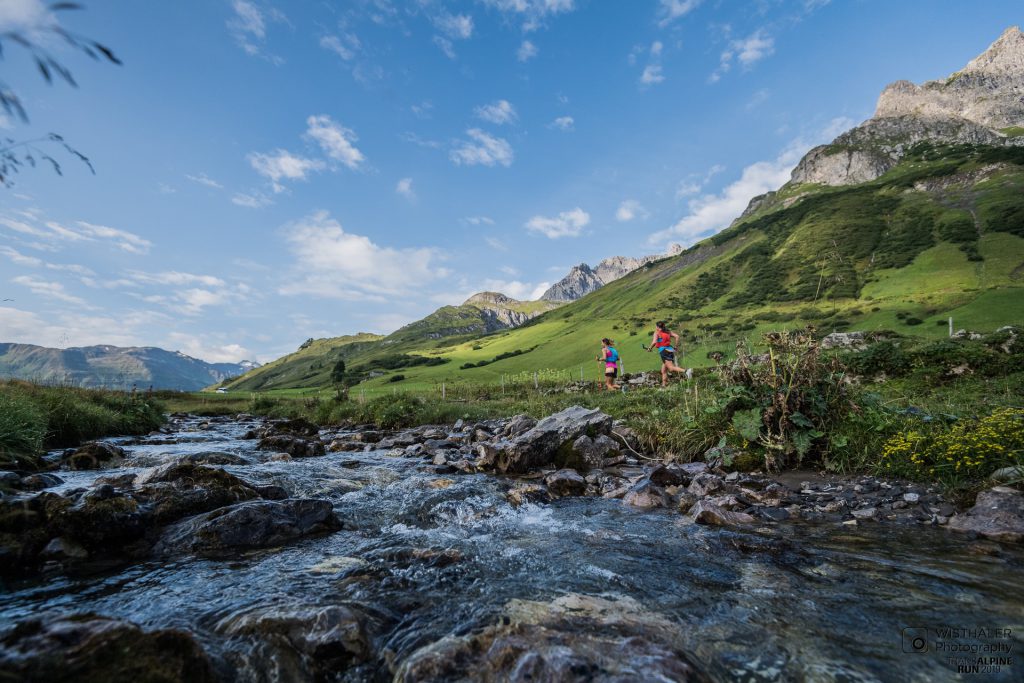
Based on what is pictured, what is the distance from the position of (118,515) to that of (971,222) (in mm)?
134939

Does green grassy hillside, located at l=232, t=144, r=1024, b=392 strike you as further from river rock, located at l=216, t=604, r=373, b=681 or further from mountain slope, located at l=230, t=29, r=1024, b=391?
river rock, located at l=216, t=604, r=373, b=681

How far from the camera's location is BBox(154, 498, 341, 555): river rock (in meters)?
5.50

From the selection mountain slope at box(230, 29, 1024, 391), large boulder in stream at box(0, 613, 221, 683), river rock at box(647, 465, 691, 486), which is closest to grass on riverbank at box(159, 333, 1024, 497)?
river rock at box(647, 465, 691, 486)

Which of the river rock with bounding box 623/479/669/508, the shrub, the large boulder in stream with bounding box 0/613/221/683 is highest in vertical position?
the large boulder in stream with bounding box 0/613/221/683

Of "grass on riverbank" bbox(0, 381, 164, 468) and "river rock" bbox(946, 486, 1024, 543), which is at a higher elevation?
"grass on riverbank" bbox(0, 381, 164, 468)

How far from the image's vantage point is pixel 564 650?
3223 mm

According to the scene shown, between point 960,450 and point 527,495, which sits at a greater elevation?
point 960,450

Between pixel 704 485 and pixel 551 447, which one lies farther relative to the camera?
pixel 551 447

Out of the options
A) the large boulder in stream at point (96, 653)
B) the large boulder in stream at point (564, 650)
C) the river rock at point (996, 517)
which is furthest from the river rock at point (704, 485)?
the large boulder in stream at point (96, 653)

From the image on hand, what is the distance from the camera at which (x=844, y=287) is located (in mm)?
76000

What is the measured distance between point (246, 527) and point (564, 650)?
4.75 meters

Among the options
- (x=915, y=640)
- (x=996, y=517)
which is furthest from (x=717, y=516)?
(x=996, y=517)

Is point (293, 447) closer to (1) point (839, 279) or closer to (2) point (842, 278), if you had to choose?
(1) point (839, 279)

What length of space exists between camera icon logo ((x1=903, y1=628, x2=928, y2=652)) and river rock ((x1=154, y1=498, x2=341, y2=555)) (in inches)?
257
